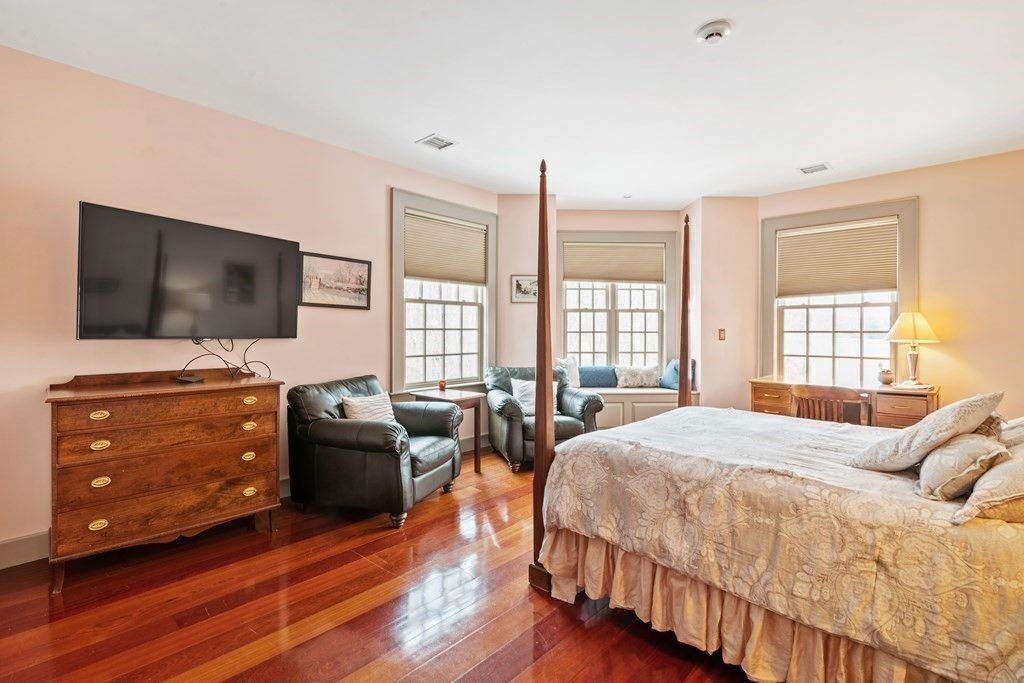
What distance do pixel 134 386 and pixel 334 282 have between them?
1530mm

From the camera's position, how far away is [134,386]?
264cm

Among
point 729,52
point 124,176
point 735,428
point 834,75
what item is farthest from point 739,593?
point 124,176

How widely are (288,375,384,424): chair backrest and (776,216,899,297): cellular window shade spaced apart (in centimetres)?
447

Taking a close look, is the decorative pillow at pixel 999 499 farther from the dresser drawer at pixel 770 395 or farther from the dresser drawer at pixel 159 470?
the dresser drawer at pixel 770 395

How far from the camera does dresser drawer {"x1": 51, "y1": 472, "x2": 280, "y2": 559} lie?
222 centimetres

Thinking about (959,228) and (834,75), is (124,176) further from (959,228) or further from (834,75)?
(959,228)

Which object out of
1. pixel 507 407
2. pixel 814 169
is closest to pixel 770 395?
pixel 814 169

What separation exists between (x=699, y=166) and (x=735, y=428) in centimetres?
275

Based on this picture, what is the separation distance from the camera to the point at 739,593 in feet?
5.21

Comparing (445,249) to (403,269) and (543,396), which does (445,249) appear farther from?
(543,396)

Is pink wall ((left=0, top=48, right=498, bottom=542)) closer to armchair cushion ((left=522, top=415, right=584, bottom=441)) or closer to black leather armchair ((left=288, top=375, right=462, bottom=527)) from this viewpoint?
black leather armchair ((left=288, top=375, right=462, bottom=527))

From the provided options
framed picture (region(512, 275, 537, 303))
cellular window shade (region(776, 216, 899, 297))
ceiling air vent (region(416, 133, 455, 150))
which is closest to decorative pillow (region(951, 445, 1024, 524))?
ceiling air vent (region(416, 133, 455, 150))

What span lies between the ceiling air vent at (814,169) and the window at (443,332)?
128 inches

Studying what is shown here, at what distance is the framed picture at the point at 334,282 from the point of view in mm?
3617
